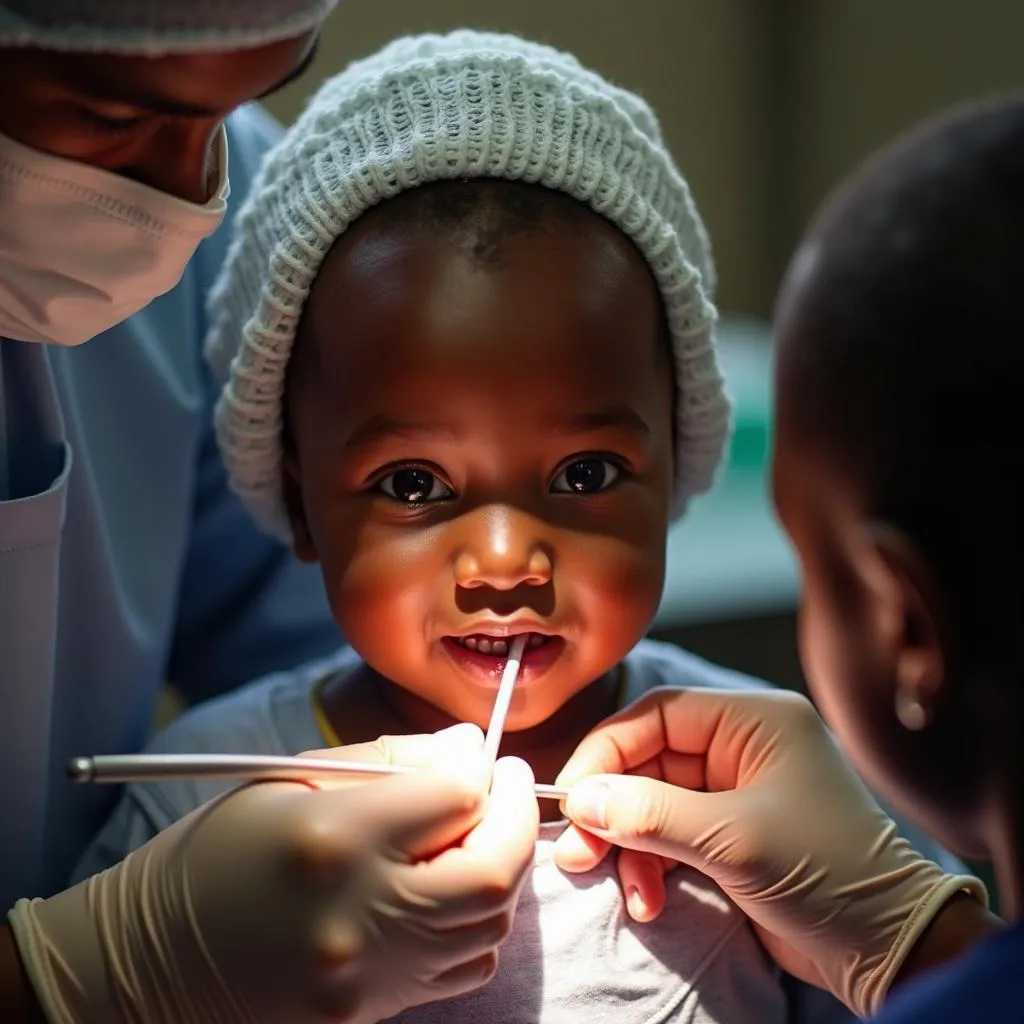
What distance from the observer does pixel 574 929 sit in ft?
3.20

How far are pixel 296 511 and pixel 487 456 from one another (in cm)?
26

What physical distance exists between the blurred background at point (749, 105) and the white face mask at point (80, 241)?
43.4 inches

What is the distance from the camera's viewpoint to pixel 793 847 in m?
0.92

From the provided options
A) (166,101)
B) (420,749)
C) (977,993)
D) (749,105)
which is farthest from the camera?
(749,105)

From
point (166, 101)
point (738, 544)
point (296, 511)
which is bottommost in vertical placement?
point (738, 544)

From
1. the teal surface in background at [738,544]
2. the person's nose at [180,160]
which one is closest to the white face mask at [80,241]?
the person's nose at [180,160]

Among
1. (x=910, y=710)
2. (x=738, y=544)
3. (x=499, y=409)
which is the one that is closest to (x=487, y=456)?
(x=499, y=409)

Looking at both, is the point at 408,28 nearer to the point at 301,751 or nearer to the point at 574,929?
the point at 301,751

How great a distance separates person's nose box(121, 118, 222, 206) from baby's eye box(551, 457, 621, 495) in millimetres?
Result: 307

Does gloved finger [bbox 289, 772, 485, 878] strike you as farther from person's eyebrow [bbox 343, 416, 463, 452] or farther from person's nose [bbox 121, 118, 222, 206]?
person's nose [bbox 121, 118, 222, 206]

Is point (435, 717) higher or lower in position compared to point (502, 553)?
lower

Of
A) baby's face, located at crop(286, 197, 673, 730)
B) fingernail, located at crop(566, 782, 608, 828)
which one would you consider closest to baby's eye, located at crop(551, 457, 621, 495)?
baby's face, located at crop(286, 197, 673, 730)

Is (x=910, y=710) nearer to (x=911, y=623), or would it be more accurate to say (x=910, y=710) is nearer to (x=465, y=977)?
(x=911, y=623)

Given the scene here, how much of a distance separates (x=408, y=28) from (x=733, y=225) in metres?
0.77
